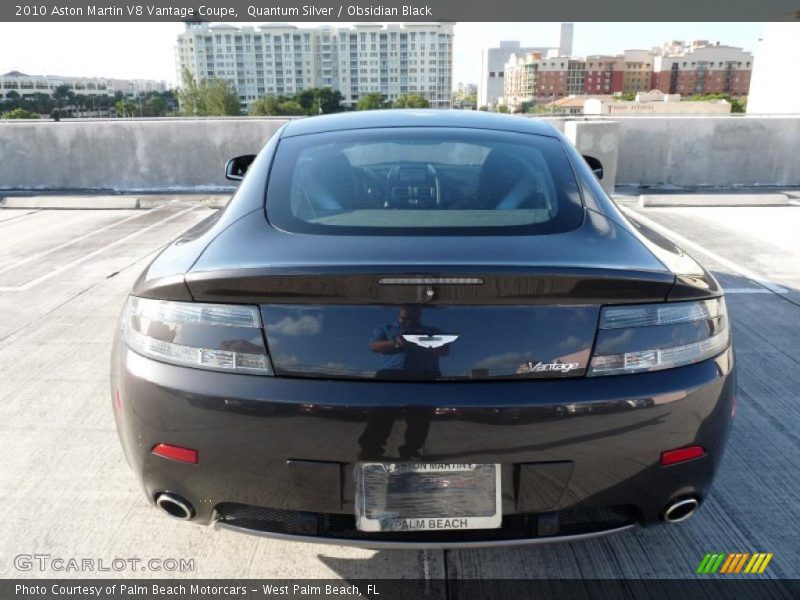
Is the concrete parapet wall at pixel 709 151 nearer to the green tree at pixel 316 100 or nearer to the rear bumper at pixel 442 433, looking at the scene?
the rear bumper at pixel 442 433

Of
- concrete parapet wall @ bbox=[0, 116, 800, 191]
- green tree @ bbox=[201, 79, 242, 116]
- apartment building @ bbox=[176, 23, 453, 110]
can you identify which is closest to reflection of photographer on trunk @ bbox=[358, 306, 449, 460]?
concrete parapet wall @ bbox=[0, 116, 800, 191]

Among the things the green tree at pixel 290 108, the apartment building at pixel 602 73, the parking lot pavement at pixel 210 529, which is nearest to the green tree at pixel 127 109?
the green tree at pixel 290 108

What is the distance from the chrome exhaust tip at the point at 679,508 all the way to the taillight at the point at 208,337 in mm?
1176

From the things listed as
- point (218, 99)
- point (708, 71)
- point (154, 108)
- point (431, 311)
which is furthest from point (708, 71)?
point (431, 311)

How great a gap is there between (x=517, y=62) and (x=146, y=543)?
184513 mm

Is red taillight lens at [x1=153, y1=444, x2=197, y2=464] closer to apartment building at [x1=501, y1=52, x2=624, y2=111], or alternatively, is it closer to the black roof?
the black roof

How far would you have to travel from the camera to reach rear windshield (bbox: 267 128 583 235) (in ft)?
6.68

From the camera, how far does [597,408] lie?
5.32 feet

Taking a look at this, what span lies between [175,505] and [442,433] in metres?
0.83

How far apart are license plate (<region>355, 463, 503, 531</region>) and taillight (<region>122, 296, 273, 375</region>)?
412 millimetres

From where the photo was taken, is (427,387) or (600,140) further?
(600,140)

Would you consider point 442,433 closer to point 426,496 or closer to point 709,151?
point 426,496

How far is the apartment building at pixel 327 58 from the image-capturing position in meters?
163

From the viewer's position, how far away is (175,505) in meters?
1.84
